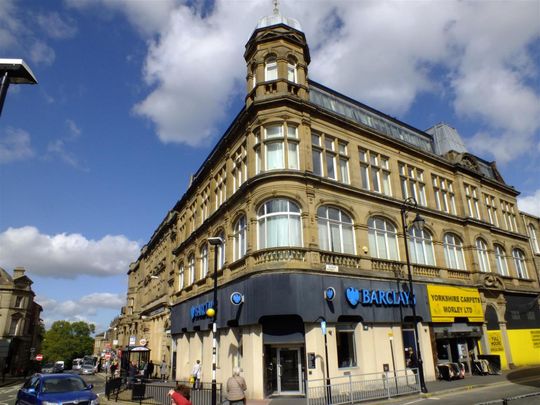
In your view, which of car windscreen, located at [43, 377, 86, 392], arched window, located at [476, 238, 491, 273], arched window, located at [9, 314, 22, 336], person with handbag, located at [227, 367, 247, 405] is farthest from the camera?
arched window, located at [9, 314, 22, 336]

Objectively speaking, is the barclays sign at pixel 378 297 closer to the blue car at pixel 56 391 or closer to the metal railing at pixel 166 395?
the metal railing at pixel 166 395

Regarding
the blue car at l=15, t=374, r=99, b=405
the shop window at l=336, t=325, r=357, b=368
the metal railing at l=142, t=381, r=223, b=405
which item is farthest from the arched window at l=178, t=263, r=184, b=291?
the blue car at l=15, t=374, r=99, b=405

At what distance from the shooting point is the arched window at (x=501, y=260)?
31.1m

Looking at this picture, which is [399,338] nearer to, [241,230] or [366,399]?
[366,399]

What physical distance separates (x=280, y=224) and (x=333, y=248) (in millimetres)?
3386

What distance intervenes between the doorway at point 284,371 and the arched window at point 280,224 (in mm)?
5280

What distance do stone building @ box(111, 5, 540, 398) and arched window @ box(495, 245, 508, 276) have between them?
121mm

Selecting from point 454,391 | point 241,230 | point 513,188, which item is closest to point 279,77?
point 241,230

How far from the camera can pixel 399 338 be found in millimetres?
21359

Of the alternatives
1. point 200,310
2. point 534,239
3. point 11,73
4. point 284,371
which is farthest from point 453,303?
point 11,73

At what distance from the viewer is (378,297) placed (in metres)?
20.8

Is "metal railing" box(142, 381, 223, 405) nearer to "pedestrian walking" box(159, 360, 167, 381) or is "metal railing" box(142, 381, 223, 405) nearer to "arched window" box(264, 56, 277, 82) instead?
"arched window" box(264, 56, 277, 82)

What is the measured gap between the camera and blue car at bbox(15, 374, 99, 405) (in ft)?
42.0

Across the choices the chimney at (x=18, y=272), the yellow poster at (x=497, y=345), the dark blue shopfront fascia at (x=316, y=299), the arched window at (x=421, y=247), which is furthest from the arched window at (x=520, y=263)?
the chimney at (x=18, y=272)
